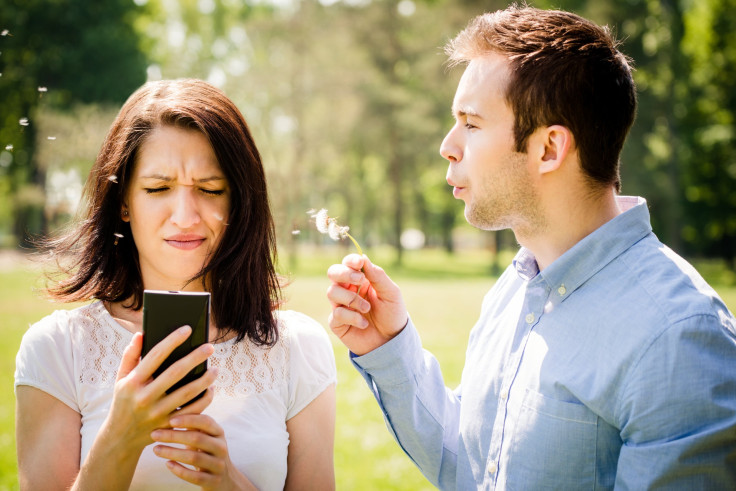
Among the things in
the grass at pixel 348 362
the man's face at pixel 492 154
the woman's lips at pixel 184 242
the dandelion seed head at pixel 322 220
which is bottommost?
the grass at pixel 348 362

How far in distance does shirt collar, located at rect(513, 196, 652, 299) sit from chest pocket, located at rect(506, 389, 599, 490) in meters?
0.47

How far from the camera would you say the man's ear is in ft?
7.56

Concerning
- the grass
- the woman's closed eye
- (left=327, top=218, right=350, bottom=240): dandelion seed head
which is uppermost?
the woman's closed eye

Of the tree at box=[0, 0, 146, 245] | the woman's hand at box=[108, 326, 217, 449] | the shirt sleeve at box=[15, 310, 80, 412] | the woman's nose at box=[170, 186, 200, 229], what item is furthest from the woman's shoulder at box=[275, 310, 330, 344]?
the tree at box=[0, 0, 146, 245]

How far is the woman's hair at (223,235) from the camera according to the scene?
2.54 metres

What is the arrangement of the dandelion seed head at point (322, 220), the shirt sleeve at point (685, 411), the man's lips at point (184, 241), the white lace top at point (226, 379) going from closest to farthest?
the shirt sleeve at point (685, 411) < the white lace top at point (226, 379) < the man's lips at point (184, 241) < the dandelion seed head at point (322, 220)

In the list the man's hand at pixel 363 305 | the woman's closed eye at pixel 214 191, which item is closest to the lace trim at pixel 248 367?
the man's hand at pixel 363 305

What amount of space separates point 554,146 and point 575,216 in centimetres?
31

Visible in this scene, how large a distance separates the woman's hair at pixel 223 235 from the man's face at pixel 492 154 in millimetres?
948

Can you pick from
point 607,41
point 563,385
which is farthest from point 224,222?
point 607,41

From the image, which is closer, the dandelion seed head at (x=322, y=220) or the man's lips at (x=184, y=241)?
the man's lips at (x=184, y=241)

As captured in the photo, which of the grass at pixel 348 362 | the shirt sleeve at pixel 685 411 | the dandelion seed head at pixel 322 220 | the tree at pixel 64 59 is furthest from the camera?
the tree at pixel 64 59

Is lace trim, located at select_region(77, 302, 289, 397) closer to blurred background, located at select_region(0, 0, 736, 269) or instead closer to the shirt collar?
the shirt collar

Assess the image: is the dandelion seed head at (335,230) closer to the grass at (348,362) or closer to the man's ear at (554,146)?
the grass at (348,362)
